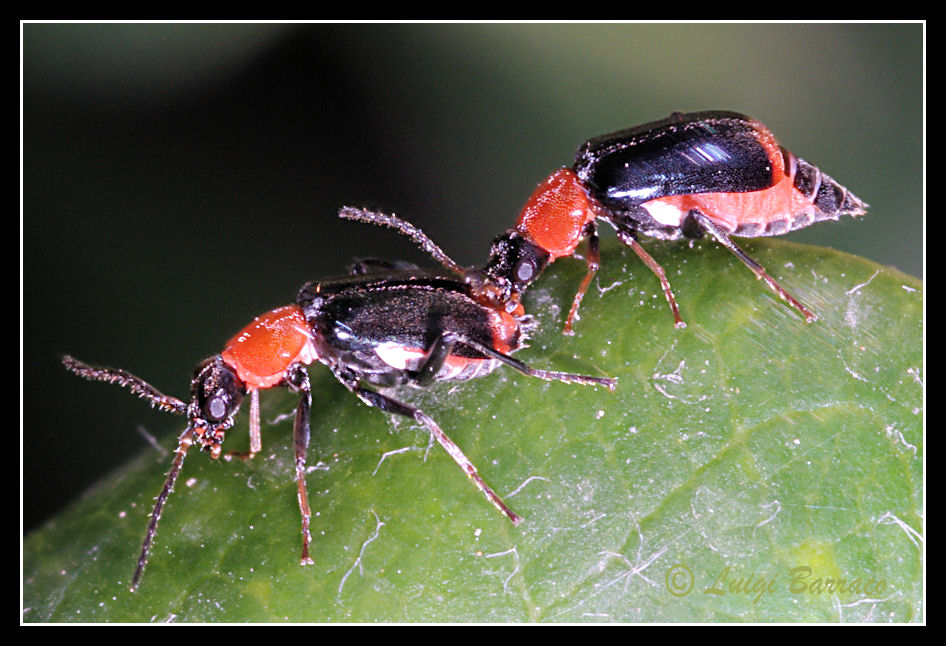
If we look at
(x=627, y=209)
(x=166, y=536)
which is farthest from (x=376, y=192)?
(x=166, y=536)

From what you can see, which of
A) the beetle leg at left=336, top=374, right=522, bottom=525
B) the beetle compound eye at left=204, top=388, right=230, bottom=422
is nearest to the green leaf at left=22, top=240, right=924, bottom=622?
the beetle leg at left=336, top=374, right=522, bottom=525

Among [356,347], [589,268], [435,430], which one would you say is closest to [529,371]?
[435,430]

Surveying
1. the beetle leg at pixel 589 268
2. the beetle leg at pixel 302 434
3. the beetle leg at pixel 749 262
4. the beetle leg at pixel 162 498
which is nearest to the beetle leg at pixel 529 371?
the beetle leg at pixel 589 268

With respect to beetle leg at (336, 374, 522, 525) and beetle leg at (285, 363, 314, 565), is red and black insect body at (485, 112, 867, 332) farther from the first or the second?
beetle leg at (285, 363, 314, 565)

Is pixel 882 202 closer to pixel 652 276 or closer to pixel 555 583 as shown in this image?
pixel 652 276

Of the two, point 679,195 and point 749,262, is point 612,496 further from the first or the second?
point 679,195
